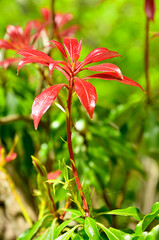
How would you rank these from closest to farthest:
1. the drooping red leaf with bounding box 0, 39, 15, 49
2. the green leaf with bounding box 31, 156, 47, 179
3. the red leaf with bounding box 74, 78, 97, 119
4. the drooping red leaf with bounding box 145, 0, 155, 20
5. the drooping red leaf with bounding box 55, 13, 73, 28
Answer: the red leaf with bounding box 74, 78, 97, 119 < the green leaf with bounding box 31, 156, 47, 179 < the drooping red leaf with bounding box 0, 39, 15, 49 < the drooping red leaf with bounding box 145, 0, 155, 20 < the drooping red leaf with bounding box 55, 13, 73, 28

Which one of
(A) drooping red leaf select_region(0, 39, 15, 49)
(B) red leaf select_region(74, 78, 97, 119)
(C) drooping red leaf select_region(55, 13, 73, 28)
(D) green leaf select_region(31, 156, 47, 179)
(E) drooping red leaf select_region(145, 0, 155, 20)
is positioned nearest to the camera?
(B) red leaf select_region(74, 78, 97, 119)

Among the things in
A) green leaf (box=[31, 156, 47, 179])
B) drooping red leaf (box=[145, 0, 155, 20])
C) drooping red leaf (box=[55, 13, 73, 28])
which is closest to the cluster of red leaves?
green leaf (box=[31, 156, 47, 179])

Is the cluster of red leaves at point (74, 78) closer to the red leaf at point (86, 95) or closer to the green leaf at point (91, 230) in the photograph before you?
the red leaf at point (86, 95)

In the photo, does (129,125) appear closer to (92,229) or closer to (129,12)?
(92,229)

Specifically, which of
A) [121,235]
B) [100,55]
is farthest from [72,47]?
[121,235]

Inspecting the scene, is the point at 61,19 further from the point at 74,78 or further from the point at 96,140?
the point at 74,78

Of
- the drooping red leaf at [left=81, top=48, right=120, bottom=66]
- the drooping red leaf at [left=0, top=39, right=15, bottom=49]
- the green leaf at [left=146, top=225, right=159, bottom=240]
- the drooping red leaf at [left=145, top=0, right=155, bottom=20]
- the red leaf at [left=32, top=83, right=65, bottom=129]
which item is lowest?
the green leaf at [left=146, top=225, right=159, bottom=240]

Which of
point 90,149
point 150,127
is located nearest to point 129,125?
point 150,127

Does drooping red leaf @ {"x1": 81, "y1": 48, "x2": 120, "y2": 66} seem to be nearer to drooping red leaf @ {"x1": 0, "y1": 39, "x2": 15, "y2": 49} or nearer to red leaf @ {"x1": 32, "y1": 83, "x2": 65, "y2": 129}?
red leaf @ {"x1": 32, "y1": 83, "x2": 65, "y2": 129}
